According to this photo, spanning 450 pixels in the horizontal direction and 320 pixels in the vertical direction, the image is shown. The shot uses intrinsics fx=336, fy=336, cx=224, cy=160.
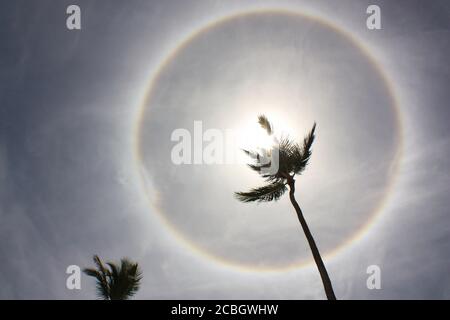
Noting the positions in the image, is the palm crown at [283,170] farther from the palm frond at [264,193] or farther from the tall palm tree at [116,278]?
the tall palm tree at [116,278]

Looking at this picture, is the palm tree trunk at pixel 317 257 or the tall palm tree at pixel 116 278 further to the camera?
the tall palm tree at pixel 116 278

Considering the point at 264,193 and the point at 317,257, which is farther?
the point at 264,193

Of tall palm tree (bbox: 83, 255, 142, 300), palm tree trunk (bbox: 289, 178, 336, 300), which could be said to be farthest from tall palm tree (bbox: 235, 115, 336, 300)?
tall palm tree (bbox: 83, 255, 142, 300)

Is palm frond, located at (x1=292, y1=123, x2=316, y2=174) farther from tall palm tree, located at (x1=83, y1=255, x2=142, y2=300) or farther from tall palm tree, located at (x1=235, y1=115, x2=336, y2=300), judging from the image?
tall palm tree, located at (x1=83, y1=255, x2=142, y2=300)

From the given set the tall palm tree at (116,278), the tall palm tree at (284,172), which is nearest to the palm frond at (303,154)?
the tall palm tree at (284,172)

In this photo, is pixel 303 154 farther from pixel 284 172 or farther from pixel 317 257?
pixel 317 257

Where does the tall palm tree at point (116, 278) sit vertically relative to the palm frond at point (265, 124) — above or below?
below

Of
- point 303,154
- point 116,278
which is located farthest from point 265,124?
point 116,278
